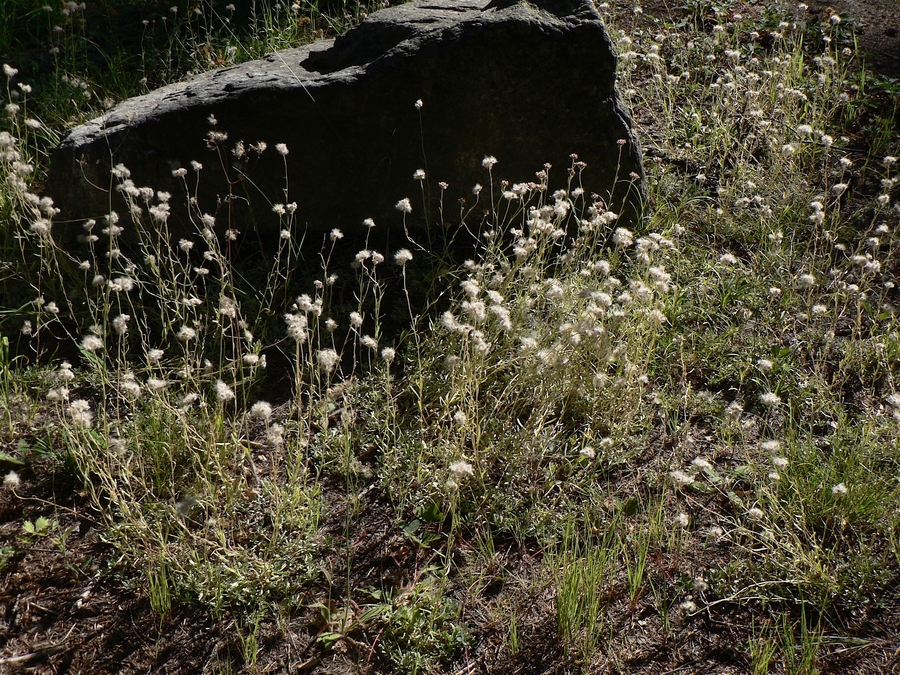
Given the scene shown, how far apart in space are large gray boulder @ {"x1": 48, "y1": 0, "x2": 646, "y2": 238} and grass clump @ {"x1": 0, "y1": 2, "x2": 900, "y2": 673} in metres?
0.18

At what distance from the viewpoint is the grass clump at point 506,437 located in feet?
8.93

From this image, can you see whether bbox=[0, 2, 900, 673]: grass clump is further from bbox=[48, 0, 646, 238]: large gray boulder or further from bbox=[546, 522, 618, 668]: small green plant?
bbox=[48, 0, 646, 238]: large gray boulder

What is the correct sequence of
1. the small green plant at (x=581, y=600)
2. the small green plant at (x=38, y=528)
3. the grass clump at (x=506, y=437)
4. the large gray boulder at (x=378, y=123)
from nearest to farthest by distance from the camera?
1. the small green plant at (x=581, y=600)
2. the grass clump at (x=506, y=437)
3. the small green plant at (x=38, y=528)
4. the large gray boulder at (x=378, y=123)

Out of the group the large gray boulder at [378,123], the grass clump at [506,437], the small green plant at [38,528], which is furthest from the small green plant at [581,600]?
the large gray boulder at [378,123]

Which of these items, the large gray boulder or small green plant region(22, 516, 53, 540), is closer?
small green plant region(22, 516, 53, 540)

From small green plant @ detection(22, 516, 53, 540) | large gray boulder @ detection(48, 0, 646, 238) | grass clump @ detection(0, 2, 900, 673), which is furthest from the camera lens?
large gray boulder @ detection(48, 0, 646, 238)

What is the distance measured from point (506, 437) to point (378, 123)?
1.86 meters

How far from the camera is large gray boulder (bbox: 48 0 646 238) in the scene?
3.95m

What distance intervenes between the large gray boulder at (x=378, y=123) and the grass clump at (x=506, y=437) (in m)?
0.18

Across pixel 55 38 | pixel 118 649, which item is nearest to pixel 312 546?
pixel 118 649

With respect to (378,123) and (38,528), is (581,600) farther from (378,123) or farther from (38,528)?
(378,123)

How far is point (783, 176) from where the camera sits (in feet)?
16.0

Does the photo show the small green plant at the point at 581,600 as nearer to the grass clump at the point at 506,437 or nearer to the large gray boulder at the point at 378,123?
the grass clump at the point at 506,437

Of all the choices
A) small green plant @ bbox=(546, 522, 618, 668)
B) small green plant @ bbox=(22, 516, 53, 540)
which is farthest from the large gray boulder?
small green plant @ bbox=(546, 522, 618, 668)
